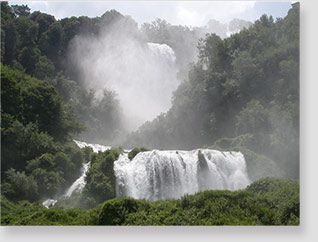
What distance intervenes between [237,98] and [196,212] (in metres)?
11.5

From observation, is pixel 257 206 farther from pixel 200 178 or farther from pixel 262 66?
pixel 262 66

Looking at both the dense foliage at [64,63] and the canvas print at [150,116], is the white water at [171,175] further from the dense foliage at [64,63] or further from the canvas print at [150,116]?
the dense foliage at [64,63]

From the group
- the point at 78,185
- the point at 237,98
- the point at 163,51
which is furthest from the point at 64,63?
the point at 78,185

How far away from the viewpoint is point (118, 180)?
40.2 ft

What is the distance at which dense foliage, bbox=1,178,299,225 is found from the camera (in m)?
7.08

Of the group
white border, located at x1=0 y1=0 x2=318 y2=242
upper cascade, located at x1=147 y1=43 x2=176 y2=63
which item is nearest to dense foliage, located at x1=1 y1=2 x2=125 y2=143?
upper cascade, located at x1=147 y1=43 x2=176 y2=63

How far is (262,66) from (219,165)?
18.0ft

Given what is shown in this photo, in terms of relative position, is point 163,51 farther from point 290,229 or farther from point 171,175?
point 290,229

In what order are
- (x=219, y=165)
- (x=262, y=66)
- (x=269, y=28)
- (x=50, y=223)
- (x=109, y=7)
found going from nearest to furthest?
(x=50, y=223) < (x=109, y=7) < (x=219, y=165) < (x=269, y=28) < (x=262, y=66)

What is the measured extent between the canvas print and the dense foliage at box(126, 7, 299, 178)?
57mm

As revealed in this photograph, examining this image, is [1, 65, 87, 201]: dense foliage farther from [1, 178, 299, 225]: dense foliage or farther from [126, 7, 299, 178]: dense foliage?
[126, 7, 299, 178]: dense foliage

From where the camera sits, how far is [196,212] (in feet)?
23.9

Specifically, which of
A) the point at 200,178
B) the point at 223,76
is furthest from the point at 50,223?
the point at 223,76

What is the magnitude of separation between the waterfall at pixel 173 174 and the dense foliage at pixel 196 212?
415cm
